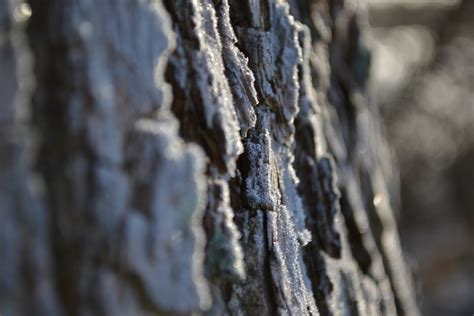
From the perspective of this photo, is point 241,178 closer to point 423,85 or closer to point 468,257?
point 468,257

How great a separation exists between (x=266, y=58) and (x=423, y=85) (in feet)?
20.5

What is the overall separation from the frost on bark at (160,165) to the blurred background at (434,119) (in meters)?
5.62

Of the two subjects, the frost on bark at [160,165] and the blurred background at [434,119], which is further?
the blurred background at [434,119]

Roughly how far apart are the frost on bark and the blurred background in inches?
221

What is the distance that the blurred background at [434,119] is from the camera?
6.93 m

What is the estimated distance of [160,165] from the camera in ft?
2.23

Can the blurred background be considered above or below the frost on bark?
above

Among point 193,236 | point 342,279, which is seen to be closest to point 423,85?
point 342,279

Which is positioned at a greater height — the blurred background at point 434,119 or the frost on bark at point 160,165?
the blurred background at point 434,119

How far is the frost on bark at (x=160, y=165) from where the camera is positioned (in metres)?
0.63

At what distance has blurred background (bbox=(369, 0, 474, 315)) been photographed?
6.93 m

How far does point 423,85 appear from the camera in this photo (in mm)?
7164

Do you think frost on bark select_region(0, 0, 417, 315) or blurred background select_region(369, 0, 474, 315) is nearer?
frost on bark select_region(0, 0, 417, 315)

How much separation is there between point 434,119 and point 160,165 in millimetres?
6596
